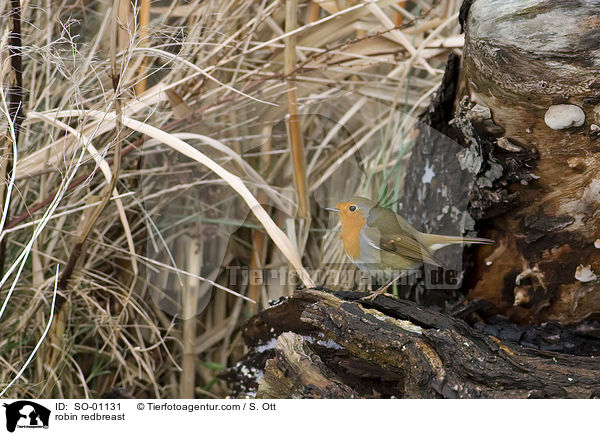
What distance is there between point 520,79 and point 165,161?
0.70 m

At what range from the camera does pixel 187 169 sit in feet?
4.09

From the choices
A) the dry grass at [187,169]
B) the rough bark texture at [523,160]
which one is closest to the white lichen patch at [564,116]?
the rough bark texture at [523,160]

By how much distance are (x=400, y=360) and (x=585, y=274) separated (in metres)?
0.39

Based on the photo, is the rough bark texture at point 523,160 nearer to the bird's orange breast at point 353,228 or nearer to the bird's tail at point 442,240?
the bird's tail at point 442,240

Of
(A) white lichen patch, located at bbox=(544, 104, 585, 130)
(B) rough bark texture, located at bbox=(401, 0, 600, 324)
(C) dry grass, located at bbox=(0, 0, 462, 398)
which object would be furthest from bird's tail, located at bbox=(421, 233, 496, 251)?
(A) white lichen patch, located at bbox=(544, 104, 585, 130)

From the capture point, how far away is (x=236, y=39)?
1.39 meters

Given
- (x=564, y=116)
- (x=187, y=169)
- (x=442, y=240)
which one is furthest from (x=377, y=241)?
(x=187, y=169)

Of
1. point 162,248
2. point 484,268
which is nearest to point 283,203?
point 162,248

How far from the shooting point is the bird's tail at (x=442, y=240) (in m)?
1.09

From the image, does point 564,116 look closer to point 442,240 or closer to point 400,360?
point 442,240

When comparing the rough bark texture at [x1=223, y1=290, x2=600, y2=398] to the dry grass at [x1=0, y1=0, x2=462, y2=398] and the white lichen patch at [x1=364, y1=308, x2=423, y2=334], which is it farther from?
the dry grass at [x1=0, y1=0, x2=462, y2=398]

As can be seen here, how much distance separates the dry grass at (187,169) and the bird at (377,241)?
112mm

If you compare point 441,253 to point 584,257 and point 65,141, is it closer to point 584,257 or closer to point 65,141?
point 584,257

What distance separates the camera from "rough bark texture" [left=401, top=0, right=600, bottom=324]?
0.86m
